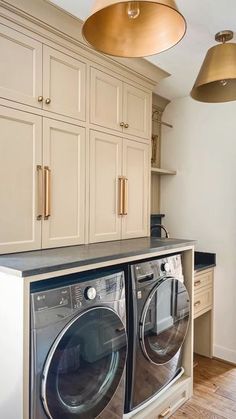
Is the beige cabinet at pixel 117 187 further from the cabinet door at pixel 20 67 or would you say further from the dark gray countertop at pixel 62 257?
the cabinet door at pixel 20 67

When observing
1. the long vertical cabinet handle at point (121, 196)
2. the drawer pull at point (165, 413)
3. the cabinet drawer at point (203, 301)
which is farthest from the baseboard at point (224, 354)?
the long vertical cabinet handle at point (121, 196)

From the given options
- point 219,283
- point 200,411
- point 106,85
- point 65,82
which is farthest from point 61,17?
point 200,411

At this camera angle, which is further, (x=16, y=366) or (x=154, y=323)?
(x=154, y=323)

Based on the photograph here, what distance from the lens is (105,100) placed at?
7.10 ft

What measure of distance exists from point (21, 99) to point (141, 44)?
2.47ft

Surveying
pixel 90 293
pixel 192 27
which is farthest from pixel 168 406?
pixel 192 27

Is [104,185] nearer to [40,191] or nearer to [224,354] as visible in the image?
[40,191]

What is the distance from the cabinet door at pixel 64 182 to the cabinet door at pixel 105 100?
0.21 metres

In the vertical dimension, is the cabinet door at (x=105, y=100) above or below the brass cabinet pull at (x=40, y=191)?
above

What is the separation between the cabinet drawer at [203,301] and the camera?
255 centimetres

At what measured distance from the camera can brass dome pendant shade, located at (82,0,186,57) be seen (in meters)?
1.16

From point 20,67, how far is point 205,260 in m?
2.16

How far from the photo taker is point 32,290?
49.5 inches

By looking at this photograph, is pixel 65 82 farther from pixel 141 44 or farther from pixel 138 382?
pixel 138 382
